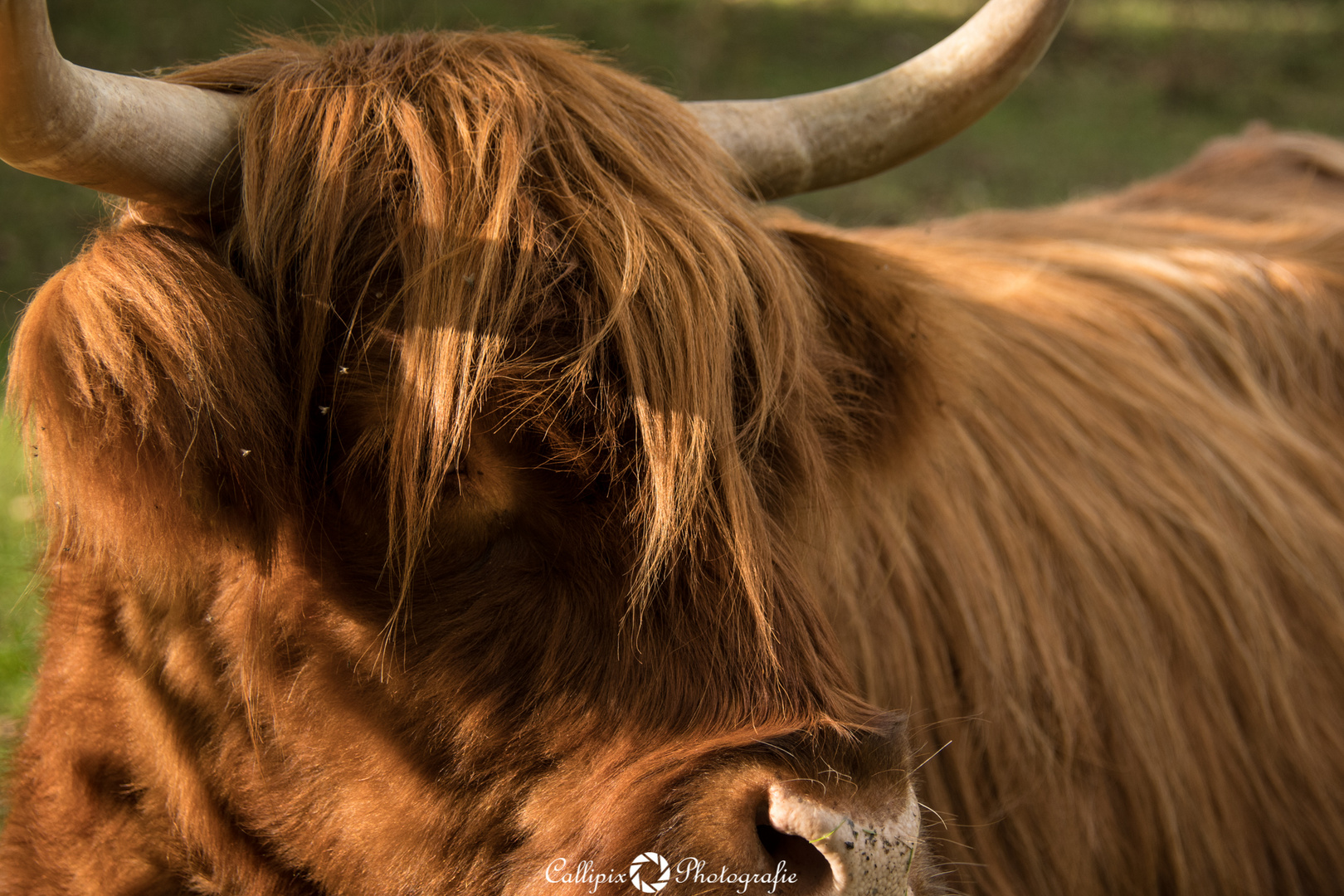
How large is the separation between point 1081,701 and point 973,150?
9.00 metres

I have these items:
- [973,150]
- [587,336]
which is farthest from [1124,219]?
[973,150]

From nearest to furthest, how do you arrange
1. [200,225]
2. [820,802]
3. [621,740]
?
1. [820,802]
2. [621,740]
3. [200,225]

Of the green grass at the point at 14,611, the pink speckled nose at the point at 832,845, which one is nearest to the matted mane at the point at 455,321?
the pink speckled nose at the point at 832,845

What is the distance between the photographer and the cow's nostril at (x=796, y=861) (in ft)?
4.58

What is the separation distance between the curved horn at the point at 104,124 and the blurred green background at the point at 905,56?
254 cm

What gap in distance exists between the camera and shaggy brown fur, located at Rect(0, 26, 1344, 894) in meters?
1.52

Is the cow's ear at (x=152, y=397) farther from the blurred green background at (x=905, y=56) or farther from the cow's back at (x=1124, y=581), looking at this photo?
the blurred green background at (x=905, y=56)

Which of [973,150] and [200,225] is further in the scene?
[973,150]

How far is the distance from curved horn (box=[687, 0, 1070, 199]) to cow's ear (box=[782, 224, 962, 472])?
0.45 feet

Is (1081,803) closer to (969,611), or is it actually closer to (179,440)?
(969,611)

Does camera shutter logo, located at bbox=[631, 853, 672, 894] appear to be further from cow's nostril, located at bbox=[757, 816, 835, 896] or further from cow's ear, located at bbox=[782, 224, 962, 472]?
cow's ear, located at bbox=[782, 224, 962, 472]

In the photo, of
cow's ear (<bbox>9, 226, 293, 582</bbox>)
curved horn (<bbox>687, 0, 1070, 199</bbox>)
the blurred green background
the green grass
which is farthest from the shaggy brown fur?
the blurred green background

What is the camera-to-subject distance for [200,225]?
168 cm

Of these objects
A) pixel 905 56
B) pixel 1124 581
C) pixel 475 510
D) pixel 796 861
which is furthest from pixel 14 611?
pixel 905 56
